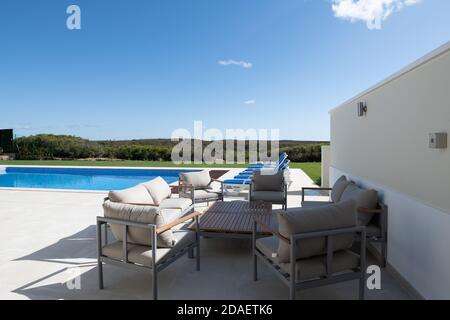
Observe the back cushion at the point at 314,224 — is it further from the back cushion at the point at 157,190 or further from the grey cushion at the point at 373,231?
the back cushion at the point at 157,190

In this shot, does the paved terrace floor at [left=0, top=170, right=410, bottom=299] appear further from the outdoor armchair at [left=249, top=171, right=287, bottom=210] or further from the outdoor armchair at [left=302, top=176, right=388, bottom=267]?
the outdoor armchair at [left=249, top=171, right=287, bottom=210]

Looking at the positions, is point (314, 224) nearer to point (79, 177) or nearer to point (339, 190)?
point (339, 190)

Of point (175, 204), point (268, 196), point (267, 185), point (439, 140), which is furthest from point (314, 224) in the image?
point (267, 185)

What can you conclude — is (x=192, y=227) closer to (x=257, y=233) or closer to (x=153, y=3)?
(x=257, y=233)

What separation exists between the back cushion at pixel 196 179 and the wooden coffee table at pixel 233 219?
1.48m

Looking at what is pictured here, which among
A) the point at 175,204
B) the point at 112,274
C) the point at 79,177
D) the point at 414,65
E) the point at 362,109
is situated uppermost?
the point at 414,65

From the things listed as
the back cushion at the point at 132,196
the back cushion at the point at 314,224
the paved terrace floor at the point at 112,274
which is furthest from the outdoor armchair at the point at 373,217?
the back cushion at the point at 132,196

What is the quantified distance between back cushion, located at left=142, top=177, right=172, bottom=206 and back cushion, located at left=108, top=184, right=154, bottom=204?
0.17 metres

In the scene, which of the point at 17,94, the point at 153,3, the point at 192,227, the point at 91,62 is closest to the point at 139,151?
the point at 91,62

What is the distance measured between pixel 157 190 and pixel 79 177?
11249mm

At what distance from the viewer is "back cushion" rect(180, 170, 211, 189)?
656 cm

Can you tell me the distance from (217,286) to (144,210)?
119 centimetres

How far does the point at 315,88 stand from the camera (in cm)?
1564

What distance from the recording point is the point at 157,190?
501 cm
